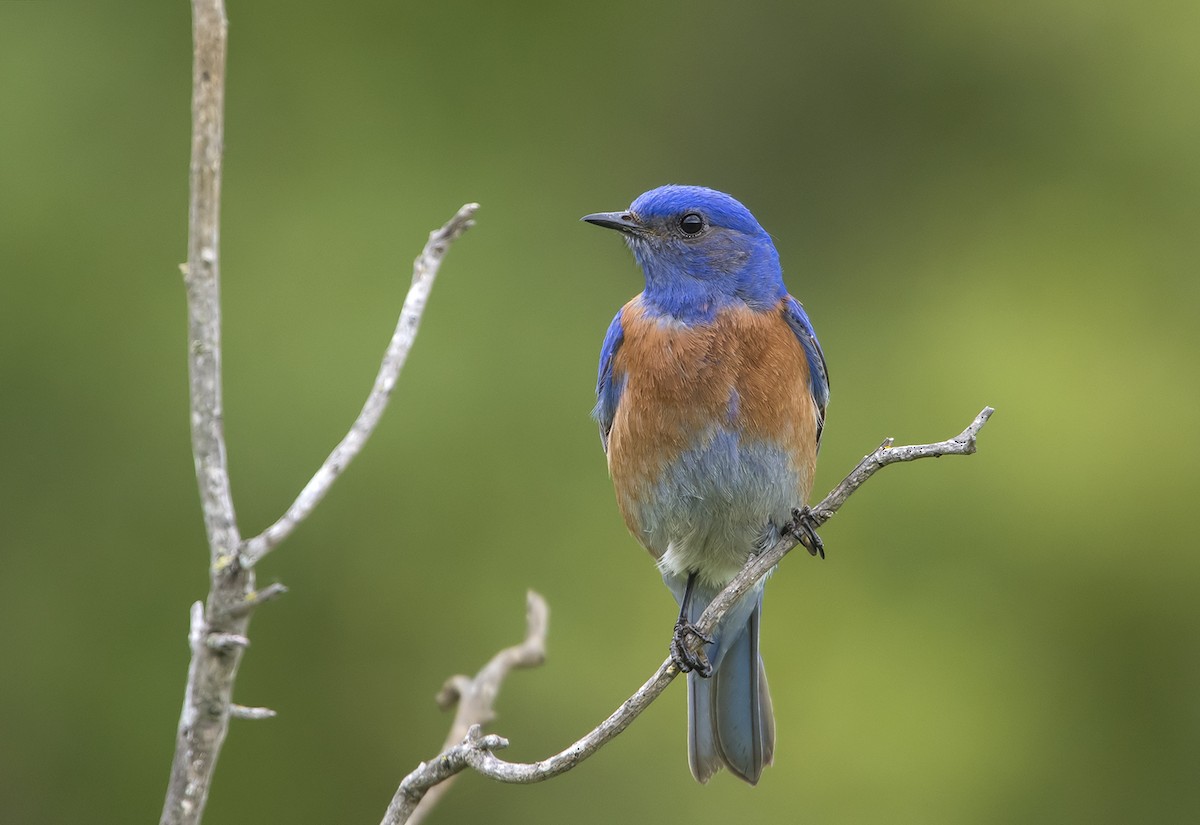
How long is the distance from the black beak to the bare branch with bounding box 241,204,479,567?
1.75 meters

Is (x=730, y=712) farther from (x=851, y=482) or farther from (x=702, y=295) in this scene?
(x=851, y=482)

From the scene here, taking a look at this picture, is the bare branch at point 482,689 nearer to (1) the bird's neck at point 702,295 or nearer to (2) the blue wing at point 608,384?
(2) the blue wing at point 608,384

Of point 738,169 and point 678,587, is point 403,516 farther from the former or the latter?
point 738,169

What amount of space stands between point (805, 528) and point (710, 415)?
1.53 ft

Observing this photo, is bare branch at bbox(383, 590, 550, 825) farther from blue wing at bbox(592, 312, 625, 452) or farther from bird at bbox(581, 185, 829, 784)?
blue wing at bbox(592, 312, 625, 452)

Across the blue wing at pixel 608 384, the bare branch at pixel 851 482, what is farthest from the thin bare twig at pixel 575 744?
the blue wing at pixel 608 384

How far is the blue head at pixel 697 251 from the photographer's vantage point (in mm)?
Result: 4449

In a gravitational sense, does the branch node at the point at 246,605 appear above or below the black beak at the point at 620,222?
below

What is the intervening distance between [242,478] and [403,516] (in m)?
0.74

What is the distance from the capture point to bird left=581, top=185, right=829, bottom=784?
4.21 meters

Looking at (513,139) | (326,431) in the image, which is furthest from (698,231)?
(513,139)

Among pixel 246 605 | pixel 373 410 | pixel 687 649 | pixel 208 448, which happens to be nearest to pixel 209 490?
pixel 208 448

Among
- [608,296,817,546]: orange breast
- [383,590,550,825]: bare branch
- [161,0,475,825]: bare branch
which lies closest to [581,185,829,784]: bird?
[608,296,817,546]: orange breast

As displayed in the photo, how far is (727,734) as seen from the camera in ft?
15.6
